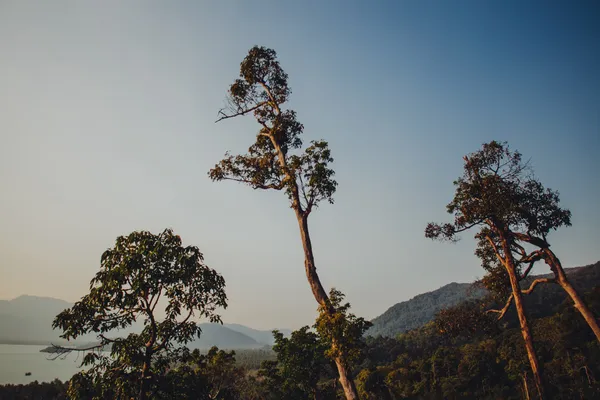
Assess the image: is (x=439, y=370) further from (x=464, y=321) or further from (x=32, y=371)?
(x=32, y=371)

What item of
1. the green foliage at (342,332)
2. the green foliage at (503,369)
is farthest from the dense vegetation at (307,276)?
the green foliage at (503,369)

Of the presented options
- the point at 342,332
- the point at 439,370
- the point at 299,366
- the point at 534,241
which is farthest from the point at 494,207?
the point at 439,370

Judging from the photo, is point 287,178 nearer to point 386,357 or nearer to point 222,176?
point 222,176

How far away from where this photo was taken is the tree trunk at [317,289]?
7.34 metres

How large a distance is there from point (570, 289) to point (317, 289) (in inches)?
411

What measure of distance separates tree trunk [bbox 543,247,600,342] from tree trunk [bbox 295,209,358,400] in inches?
369

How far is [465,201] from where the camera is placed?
13328 millimetres

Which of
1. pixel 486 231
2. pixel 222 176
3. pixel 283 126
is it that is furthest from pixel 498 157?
pixel 222 176

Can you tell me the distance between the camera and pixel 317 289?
8.49 m

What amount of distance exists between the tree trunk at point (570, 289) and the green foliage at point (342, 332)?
9485 millimetres

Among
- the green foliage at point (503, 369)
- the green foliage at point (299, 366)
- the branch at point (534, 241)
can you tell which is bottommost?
the green foliage at point (503, 369)

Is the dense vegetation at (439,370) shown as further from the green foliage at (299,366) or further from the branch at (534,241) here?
the branch at (534,241)

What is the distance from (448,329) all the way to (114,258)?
47.1 ft

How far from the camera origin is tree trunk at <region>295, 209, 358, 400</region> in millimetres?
7336
